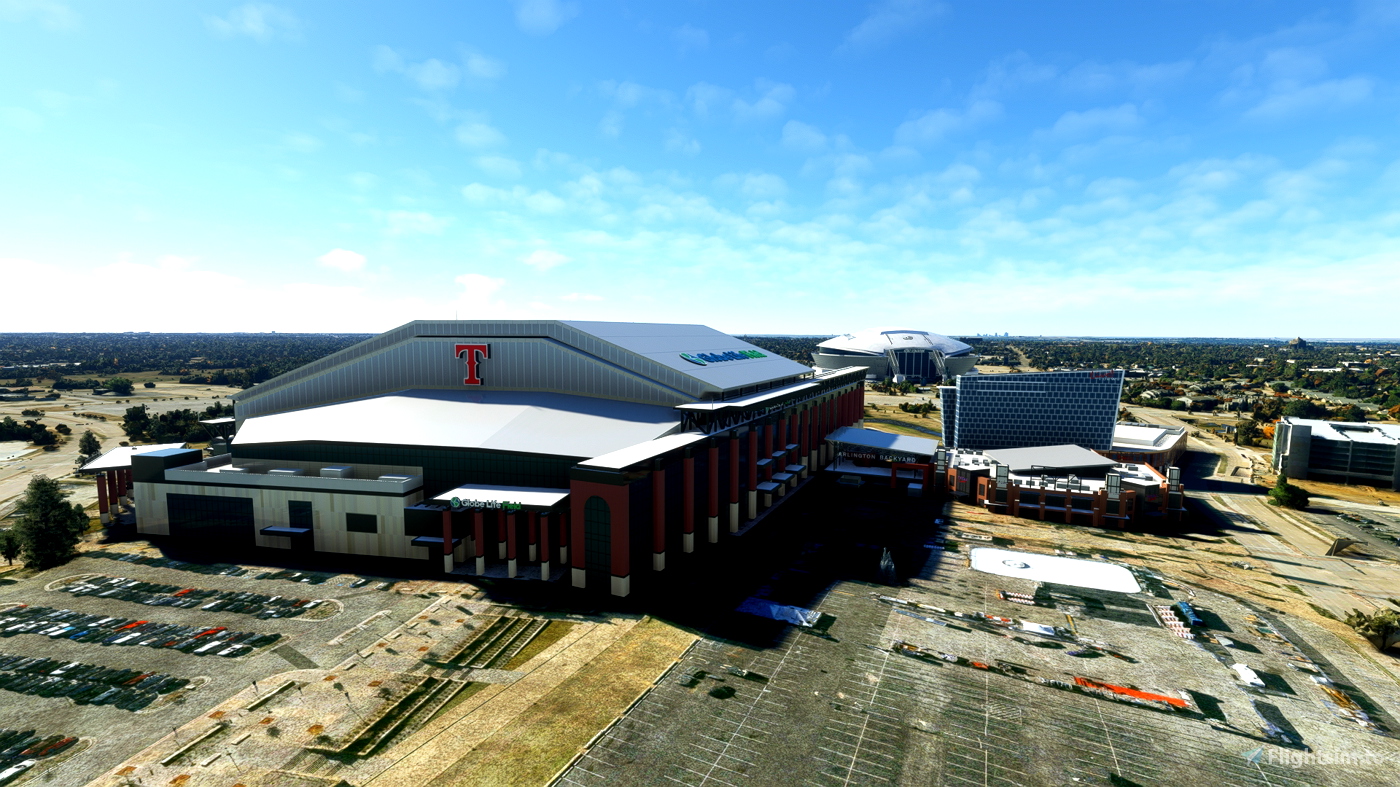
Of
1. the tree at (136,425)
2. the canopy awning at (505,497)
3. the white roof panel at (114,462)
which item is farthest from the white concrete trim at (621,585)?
the tree at (136,425)

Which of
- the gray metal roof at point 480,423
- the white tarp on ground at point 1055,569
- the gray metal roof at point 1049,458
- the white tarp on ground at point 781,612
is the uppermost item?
the gray metal roof at point 480,423

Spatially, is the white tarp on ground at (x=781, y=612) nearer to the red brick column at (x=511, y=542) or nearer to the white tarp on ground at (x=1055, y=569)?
the red brick column at (x=511, y=542)

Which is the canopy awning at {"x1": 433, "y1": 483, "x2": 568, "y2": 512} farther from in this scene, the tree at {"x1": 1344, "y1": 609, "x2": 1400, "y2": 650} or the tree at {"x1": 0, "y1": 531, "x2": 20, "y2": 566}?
the tree at {"x1": 1344, "y1": 609, "x2": 1400, "y2": 650}


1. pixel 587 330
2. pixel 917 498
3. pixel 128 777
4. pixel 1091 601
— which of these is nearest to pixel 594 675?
pixel 128 777

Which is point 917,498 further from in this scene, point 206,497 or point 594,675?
point 206,497

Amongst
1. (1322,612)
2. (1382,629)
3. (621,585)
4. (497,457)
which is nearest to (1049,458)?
(1322,612)
